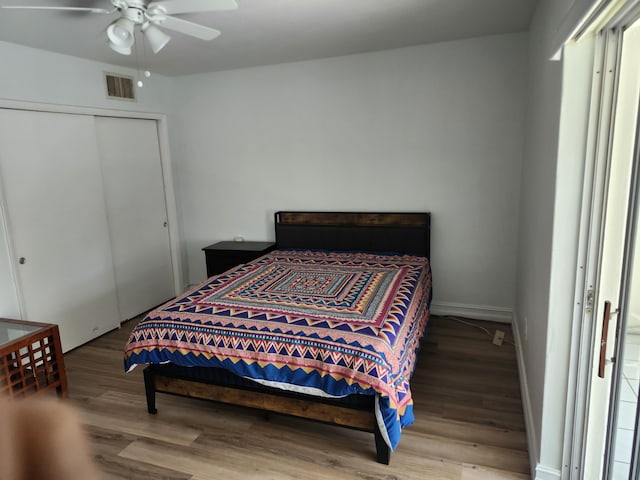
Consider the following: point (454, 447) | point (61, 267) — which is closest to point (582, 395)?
point (454, 447)

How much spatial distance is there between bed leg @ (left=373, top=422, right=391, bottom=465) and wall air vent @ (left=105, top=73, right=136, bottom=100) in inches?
139

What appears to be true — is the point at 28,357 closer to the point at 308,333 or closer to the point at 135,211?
the point at 135,211

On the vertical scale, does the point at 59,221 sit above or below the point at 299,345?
above

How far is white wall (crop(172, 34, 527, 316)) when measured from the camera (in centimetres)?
357

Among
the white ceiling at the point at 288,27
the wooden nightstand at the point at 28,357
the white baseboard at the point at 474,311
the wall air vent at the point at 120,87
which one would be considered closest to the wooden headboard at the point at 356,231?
the white baseboard at the point at 474,311

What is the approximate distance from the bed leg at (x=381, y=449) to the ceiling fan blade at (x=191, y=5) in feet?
7.03

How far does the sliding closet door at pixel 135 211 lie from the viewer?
13.0 feet

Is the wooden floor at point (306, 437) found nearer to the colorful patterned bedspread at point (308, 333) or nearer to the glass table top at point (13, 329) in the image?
the colorful patterned bedspread at point (308, 333)

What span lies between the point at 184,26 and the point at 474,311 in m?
3.17

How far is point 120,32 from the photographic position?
209cm

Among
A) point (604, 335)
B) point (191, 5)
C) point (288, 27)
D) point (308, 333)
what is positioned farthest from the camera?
point (288, 27)

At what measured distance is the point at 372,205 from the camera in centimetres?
404

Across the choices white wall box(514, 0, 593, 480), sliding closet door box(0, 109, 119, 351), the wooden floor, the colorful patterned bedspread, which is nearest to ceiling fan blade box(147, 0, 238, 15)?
white wall box(514, 0, 593, 480)

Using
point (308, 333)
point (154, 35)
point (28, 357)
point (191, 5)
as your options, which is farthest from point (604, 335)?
point (28, 357)
